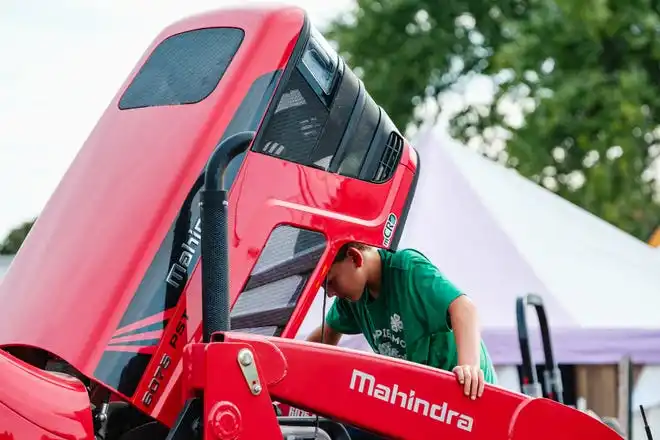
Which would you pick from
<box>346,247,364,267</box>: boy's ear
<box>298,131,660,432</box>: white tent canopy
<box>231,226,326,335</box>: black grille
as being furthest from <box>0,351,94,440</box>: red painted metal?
<box>298,131,660,432</box>: white tent canopy

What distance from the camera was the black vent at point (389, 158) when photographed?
3436 millimetres

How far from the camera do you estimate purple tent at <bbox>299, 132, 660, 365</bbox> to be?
746cm

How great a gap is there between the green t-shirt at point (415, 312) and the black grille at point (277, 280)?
1.28 ft

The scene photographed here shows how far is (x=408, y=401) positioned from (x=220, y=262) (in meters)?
0.68

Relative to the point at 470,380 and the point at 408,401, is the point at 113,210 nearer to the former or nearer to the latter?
the point at 408,401

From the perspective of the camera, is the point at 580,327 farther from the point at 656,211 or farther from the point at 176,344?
the point at 656,211

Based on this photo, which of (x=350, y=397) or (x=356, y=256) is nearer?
(x=350, y=397)

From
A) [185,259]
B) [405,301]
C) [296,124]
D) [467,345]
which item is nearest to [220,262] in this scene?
[185,259]

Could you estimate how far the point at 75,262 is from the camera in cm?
296

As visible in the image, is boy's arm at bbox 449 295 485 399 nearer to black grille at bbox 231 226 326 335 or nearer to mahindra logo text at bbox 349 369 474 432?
mahindra logo text at bbox 349 369 474 432

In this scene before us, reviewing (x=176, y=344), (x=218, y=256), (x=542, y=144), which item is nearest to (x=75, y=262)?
(x=176, y=344)

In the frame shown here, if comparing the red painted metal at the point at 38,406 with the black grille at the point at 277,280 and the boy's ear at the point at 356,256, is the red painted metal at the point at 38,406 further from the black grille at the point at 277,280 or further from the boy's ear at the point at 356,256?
the boy's ear at the point at 356,256

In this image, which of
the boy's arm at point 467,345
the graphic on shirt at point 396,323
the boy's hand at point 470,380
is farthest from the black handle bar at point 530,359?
the boy's hand at point 470,380

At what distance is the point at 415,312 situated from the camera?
3467mm
